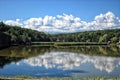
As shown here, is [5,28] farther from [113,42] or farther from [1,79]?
[1,79]

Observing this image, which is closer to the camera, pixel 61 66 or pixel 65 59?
pixel 61 66

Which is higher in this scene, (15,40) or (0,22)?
(0,22)

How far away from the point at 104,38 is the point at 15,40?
54.4 meters

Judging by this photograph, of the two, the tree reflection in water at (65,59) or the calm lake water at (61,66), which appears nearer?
the calm lake water at (61,66)

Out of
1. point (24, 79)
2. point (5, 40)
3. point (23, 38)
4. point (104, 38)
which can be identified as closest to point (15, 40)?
point (23, 38)

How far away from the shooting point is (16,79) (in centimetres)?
1903

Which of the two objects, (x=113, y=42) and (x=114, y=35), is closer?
(x=113, y=42)

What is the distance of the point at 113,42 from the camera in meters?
167

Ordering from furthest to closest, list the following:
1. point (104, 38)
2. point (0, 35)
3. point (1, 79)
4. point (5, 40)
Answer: point (104, 38), point (5, 40), point (0, 35), point (1, 79)

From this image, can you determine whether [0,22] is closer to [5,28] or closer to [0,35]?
[5,28]

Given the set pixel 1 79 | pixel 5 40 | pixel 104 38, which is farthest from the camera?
pixel 104 38

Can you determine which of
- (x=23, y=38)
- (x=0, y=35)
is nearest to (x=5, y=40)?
(x=0, y=35)

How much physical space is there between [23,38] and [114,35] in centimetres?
5673

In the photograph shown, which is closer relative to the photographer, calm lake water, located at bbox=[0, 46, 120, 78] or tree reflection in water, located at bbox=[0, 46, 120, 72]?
calm lake water, located at bbox=[0, 46, 120, 78]
